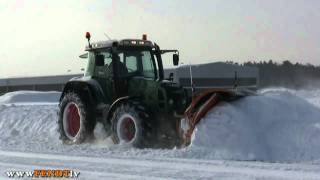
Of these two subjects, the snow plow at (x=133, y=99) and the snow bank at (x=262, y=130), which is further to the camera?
the snow plow at (x=133, y=99)

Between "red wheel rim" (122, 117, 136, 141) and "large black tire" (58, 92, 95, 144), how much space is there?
130 centimetres

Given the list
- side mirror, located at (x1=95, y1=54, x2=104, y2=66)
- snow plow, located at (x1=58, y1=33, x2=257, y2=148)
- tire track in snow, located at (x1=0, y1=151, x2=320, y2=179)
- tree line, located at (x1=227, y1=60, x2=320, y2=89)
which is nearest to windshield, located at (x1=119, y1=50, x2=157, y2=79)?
snow plow, located at (x1=58, y1=33, x2=257, y2=148)

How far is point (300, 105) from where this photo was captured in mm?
9719

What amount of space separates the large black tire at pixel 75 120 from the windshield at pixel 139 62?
1249mm

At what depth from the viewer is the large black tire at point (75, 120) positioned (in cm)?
1204

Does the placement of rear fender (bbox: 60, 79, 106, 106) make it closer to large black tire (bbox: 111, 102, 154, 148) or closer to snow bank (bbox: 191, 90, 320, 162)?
large black tire (bbox: 111, 102, 154, 148)

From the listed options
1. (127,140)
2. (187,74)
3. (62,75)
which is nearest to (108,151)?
(127,140)

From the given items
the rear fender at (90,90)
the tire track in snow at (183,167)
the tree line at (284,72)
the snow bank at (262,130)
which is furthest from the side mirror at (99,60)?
the tree line at (284,72)

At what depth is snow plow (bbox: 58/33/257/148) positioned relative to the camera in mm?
10438

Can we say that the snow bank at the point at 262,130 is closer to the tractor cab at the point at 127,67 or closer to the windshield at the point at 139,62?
the tractor cab at the point at 127,67

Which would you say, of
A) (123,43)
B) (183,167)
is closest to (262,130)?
(183,167)

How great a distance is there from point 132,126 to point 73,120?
7.77 feet

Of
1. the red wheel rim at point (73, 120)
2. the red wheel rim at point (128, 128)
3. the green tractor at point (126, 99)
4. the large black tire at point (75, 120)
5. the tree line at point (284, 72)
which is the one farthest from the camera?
the tree line at point (284, 72)

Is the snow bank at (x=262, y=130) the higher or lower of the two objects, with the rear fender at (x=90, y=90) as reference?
lower
